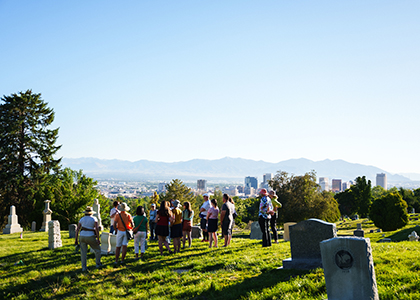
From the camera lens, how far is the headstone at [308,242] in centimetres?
793

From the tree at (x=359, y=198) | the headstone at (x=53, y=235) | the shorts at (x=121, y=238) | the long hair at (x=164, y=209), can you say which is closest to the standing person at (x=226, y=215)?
the long hair at (x=164, y=209)

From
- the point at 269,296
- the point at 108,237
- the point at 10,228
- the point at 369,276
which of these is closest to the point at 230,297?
the point at 269,296

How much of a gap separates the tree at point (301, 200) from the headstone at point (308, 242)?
107ft

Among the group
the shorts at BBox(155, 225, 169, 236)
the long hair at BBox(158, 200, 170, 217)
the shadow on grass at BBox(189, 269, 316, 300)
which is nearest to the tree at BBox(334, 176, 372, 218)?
the shorts at BBox(155, 225, 169, 236)

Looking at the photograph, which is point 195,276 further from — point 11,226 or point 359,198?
point 359,198

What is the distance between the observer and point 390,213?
3669 cm

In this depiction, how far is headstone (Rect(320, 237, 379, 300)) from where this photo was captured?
5.41m

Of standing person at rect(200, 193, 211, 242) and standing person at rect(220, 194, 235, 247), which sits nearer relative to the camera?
standing person at rect(220, 194, 235, 247)

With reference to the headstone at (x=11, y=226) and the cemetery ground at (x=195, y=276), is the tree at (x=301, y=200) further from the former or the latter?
the cemetery ground at (x=195, y=276)

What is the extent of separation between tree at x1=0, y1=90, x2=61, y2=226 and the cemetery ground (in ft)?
93.5

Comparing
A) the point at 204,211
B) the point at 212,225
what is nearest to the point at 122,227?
the point at 212,225

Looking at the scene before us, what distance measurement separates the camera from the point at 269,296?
21.2 feet

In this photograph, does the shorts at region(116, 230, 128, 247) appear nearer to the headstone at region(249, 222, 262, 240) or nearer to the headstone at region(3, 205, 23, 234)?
the headstone at region(249, 222, 262, 240)

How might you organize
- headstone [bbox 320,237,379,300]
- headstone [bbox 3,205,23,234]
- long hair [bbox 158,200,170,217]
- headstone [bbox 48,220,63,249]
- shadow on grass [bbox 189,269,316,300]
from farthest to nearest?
headstone [bbox 3,205,23,234], headstone [bbox 48,220,63,249], long hair [bbox 158,200,170,217], shadow on grass [bbox 189,269,316,300], headstone [bbox 320,237,379,300]
